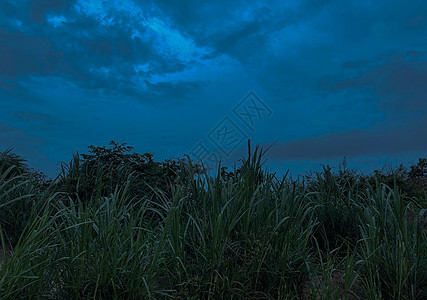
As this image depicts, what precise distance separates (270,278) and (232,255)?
0.44m

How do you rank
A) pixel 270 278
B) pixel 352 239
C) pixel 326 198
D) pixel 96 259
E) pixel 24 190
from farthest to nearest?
pixel 24 190, pixel 326 198, pixel 352 239, pixel 270 278, pixel 96 259

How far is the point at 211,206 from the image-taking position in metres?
4.17

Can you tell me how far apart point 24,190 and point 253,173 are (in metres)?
4.52

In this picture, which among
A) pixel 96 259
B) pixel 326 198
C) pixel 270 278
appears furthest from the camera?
pixel 326 198

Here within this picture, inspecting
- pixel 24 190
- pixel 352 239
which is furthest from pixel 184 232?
Result: pixel 24 190

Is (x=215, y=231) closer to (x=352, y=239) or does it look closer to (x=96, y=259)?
(x=96, y=259)

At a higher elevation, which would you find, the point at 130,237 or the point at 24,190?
the point at 24,190

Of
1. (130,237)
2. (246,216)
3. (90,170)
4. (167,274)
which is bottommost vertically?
(167,274)

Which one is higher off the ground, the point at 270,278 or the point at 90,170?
the point at 90,170

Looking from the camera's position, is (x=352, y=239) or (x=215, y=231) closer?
(x=215, y=231)

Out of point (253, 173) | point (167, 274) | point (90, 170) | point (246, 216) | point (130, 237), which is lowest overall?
point (167, 274)

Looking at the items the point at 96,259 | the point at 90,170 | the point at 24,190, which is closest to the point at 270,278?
the point at 96,259

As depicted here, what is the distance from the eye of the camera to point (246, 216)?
389 cm

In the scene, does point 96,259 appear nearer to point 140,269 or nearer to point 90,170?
point 140,269
